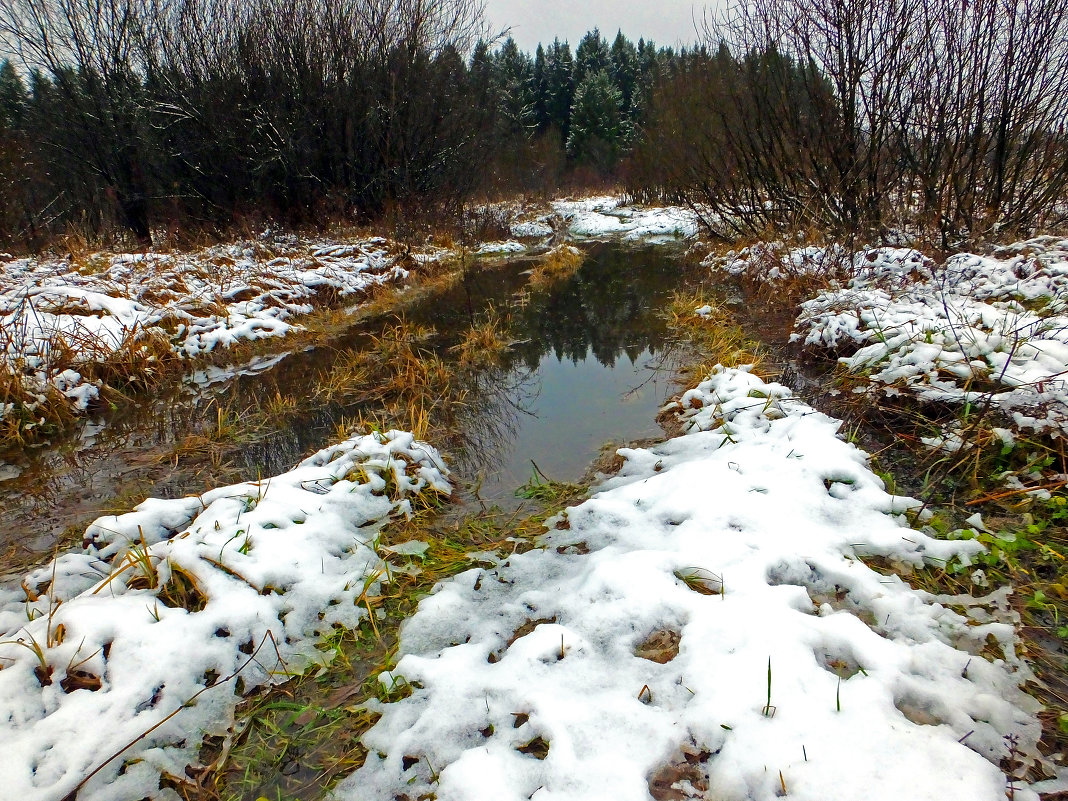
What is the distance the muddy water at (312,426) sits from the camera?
3574 millimetres

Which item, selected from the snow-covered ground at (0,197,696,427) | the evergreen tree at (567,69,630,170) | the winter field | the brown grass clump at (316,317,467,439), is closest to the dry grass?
the winter field

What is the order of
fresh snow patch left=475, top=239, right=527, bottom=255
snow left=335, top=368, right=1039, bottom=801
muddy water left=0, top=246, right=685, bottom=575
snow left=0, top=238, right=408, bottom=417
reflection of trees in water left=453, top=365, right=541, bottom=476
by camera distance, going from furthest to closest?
fresh snow patch left=475, top=239, right=527, bottom=255
snow left=0, top=238, right=408, bottom=417
reflection of trees in water left=453, top=365, right=541, bottom=476
muddy water left=0, top=246, right=685, bottom=575
snow left=335, top=368, right=1039, bottom=801

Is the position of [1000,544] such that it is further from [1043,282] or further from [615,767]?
[1043,282]

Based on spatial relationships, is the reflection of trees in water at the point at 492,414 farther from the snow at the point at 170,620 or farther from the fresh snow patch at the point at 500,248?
the fresh snow patch at the point at 500,248

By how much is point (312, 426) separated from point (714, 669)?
379cm

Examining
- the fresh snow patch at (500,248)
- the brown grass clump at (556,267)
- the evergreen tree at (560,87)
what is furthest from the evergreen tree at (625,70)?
the brown grass clump at (556,267)

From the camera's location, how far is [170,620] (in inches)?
82.0

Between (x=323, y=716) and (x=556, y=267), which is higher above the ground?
(x=556, y=267)

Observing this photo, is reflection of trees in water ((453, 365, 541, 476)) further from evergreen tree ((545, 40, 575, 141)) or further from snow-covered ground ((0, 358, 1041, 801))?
evergreen tree ((545, 40, 575, 141))

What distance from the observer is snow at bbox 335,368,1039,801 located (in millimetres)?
1482

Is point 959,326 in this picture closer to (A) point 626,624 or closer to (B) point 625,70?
(A) point 626,624

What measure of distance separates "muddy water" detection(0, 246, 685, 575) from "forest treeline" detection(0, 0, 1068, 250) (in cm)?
360

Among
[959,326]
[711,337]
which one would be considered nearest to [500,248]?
[711,337]

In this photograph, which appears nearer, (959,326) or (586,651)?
(586,651)
